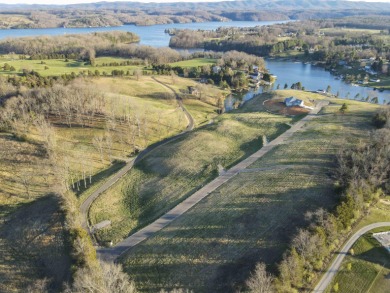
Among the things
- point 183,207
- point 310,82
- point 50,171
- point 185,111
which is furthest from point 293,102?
point 310,82

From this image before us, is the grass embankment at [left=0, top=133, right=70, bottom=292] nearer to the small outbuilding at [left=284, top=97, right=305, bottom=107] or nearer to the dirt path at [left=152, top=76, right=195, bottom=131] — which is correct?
the dirt path at [left=152, top=76, right=195, bottom=131]

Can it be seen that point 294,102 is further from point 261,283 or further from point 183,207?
point 261,283

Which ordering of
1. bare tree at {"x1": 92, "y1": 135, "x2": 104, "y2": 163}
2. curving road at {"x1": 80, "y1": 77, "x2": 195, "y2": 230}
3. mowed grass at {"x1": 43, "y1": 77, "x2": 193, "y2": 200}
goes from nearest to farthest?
1. curving road at {"x1": 80, "y1": 77, "x2": 195, "y2": 230}
2. mowed grass at {"x1": 43, "y1": 77, "x2": 193, "y2": 200}
3. bare tree at {"x1": 92, "y1": 135, "x2": 104, "y2": 163}

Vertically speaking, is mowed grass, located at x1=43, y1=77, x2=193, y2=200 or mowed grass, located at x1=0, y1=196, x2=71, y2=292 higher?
mowed grass, located at x1=43, y1=77, x2=193, y2=200

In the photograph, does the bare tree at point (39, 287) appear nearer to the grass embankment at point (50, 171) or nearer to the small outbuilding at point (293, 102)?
the grass embankment at point (50, 171)

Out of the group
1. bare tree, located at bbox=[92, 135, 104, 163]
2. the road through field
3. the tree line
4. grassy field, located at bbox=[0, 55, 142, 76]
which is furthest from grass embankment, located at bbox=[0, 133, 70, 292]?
grassy field, located at bbox=[0, 55, 142, 76]

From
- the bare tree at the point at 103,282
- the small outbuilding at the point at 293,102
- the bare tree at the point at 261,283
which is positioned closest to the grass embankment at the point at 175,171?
the bare tree at the point at 103,282
